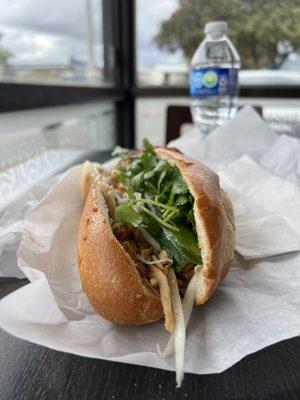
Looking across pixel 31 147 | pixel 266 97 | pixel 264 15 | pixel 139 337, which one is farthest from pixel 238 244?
pixel 264 15

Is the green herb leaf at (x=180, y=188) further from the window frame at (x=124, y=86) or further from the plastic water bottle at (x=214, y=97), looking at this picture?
the window frame at (x=124, y=86)

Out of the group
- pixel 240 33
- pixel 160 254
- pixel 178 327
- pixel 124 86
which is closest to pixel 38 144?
pixel 160 254

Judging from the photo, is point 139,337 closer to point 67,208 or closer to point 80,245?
point 80,245

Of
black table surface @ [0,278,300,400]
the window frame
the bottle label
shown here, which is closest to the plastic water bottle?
the bottle label

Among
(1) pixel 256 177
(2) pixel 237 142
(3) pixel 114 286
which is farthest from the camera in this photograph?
(2) pixel 237 142

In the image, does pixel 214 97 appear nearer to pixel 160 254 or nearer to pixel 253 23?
pixel 160 254

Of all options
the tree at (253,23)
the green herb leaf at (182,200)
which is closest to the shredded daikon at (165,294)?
the green herb leaf at (182,200)
